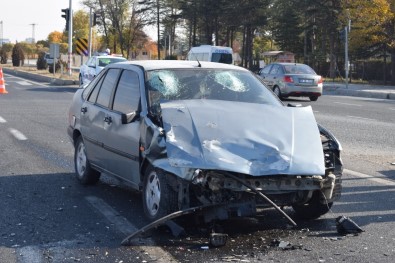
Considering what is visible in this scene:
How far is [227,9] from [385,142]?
161ft

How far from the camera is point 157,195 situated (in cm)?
605

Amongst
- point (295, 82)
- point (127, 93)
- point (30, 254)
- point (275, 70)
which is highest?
point (275, 70)

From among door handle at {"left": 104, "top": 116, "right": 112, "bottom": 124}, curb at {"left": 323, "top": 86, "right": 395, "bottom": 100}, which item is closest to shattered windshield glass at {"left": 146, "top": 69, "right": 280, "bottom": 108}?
door handle at {"left": 104, "top": 116, "right": 112, "bottom": 124}

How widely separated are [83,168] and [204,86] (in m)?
2.15

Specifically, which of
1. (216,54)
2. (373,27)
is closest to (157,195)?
(216,54)

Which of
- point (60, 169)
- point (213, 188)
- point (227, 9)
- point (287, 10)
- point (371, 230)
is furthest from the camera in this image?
point (287, 10)

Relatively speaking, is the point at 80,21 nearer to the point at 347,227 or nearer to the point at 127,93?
the point at 127,93

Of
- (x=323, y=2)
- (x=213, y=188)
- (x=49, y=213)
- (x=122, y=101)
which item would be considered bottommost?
(x=49, y=213)

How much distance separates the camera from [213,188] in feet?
18.5

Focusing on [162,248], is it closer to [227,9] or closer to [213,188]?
[213,188]

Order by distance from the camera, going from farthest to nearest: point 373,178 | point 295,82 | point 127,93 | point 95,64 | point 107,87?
point 95,64 < point 295,82 < point 373,178 < point 107,87 < point 127,93

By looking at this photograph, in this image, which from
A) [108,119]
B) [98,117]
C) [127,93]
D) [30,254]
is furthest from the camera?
[98,117]

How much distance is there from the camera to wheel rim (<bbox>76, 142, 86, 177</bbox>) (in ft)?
27.0

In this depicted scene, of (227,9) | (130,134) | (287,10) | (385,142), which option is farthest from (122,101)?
(287,10)
